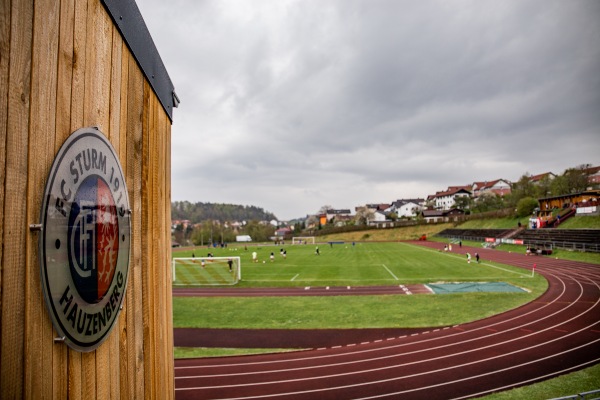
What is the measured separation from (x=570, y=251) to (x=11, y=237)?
53734 mm

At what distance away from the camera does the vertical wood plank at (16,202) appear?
4.55 ft

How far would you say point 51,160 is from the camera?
168 centimetres

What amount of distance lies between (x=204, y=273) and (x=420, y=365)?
26.8 meters

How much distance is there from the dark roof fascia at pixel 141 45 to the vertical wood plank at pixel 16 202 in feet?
2.85

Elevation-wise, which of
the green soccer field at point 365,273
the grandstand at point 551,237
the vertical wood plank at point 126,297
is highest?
the vertical wood plank at point 126,297

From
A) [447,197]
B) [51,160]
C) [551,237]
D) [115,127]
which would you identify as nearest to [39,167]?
[51,160]

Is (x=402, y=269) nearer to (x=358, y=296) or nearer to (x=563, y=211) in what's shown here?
(x=358, y=296)

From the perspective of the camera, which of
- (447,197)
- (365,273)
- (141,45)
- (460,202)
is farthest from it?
(447,197)

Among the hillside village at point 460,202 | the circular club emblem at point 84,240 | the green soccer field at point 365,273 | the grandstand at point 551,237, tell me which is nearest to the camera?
the circular club emblem at point 84,240

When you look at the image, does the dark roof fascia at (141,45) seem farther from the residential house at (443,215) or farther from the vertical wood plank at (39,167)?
the residential house at (443,215)

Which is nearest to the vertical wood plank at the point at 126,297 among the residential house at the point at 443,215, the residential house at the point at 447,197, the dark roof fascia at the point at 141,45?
the dark roof fascia at the point at 141,45

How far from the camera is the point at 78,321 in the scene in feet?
5.98

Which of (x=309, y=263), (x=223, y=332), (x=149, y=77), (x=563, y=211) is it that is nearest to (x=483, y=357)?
(x=223, y=332)

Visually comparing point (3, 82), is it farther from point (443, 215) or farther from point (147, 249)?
point (443, 215)
